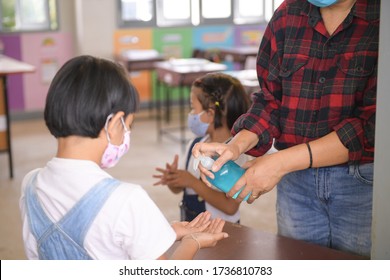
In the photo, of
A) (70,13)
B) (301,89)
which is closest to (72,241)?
(301,89)

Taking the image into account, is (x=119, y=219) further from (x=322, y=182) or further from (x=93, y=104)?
(x=322, y=182)

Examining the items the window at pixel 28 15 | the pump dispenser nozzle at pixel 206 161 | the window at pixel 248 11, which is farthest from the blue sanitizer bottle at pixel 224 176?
the window at pixel 248 11

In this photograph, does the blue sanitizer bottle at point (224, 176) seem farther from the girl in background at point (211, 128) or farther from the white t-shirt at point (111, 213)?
the girl in background at point (211, 128)

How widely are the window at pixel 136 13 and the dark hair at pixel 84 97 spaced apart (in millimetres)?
6334

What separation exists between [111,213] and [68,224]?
10cm

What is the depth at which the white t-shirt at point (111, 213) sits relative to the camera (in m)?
1.21

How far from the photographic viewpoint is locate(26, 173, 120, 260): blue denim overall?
4.02 ft

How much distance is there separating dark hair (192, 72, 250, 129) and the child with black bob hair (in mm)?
1267

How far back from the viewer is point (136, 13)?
298 inches

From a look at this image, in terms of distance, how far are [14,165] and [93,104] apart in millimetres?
4375

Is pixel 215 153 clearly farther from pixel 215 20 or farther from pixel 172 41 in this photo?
A: pixel 215 20

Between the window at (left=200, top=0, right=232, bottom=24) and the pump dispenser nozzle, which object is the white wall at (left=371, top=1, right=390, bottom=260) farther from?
the window at (left=200, top=0, right=232, bottom=24)

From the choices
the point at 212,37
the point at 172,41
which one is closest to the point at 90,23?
the point at 172,41

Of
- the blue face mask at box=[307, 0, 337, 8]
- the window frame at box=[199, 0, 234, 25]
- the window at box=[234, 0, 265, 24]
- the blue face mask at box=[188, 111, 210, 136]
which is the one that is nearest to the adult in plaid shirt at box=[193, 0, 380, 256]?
the blue face mask at box=[307, 0, 337, 8]
